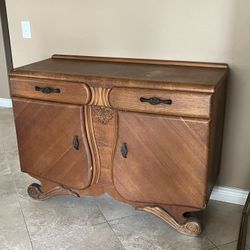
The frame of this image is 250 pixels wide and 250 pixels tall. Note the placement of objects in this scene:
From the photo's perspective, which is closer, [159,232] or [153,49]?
[159,232]

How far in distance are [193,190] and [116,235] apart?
1.59 ft

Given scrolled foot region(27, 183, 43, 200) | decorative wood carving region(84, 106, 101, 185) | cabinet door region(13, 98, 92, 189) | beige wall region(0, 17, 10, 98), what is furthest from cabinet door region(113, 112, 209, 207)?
beige wall region(0, 17, 10, 98)

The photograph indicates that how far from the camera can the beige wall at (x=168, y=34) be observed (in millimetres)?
1850

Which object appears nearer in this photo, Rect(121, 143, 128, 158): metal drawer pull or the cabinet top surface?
the cabinet top surface

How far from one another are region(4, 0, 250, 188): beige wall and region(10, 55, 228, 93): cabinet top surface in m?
0.06

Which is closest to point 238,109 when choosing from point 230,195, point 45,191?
point 230,195

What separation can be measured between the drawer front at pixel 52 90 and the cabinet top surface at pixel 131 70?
4 cm

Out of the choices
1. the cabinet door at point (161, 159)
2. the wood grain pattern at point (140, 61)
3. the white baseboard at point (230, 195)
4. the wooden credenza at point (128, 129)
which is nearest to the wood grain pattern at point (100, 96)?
the wooden credenza at point (128, 129)

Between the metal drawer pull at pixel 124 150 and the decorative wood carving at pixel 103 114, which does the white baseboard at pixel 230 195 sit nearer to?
the metal drawer pull at pixel 124 150

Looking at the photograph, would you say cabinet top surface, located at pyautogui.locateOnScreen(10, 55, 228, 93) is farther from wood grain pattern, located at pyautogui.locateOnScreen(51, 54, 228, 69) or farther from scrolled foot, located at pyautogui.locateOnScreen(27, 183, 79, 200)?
scrolled foot, located at pyautogui.locateOnScreen(27, 183, 79, 200)

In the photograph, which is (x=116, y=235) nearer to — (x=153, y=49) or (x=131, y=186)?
(x=131, y=186)

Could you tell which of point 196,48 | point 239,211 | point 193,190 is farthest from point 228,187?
point 196,48

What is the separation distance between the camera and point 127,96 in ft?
5.48

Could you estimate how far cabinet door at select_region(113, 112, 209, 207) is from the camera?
162 cm
